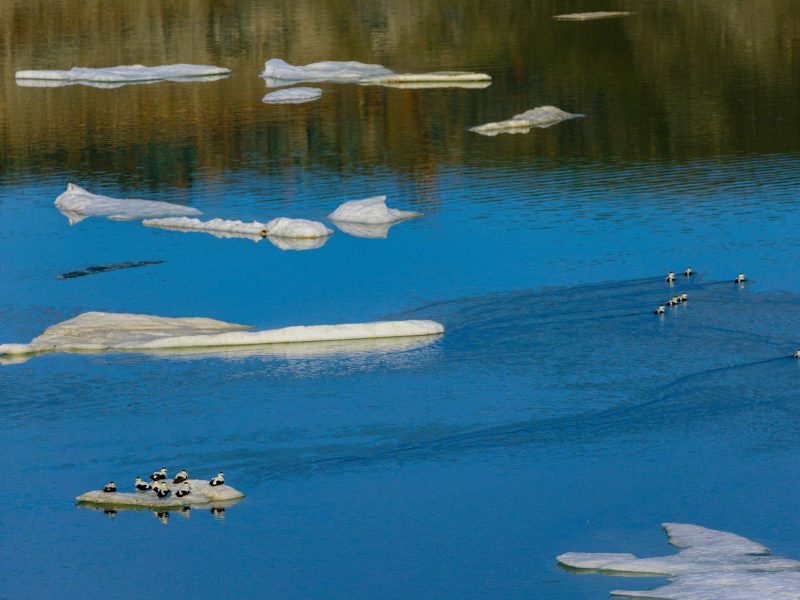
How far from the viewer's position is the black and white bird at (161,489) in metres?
15.0

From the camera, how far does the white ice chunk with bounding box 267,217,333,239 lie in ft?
82.7

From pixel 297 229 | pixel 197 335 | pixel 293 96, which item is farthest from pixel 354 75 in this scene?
pixel 197 335

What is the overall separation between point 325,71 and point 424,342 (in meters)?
23.3

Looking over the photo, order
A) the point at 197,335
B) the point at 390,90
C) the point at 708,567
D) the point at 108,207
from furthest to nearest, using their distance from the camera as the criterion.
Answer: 1. the point at 390,90
2. the point at 108,207
3. the point at 197,335
4. the point at 708,567

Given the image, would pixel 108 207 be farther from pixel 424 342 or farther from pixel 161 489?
pixel 161 489

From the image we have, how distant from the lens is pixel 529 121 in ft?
114

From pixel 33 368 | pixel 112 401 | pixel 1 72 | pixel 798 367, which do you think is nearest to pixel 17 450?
pixel 112 401

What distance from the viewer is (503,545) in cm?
1390

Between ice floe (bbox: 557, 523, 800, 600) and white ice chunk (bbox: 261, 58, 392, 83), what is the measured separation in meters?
29.0

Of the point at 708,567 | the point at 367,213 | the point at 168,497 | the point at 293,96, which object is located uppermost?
the point at 293,96

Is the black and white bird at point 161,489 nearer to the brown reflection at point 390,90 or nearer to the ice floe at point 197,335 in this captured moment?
the ice floe at point 197,335

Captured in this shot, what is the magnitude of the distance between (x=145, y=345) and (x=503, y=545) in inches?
296

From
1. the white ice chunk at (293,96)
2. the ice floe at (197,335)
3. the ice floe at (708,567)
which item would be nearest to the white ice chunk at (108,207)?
the ice floe at (197,335)

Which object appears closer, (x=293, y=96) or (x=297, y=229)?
(x=297, y=229)
